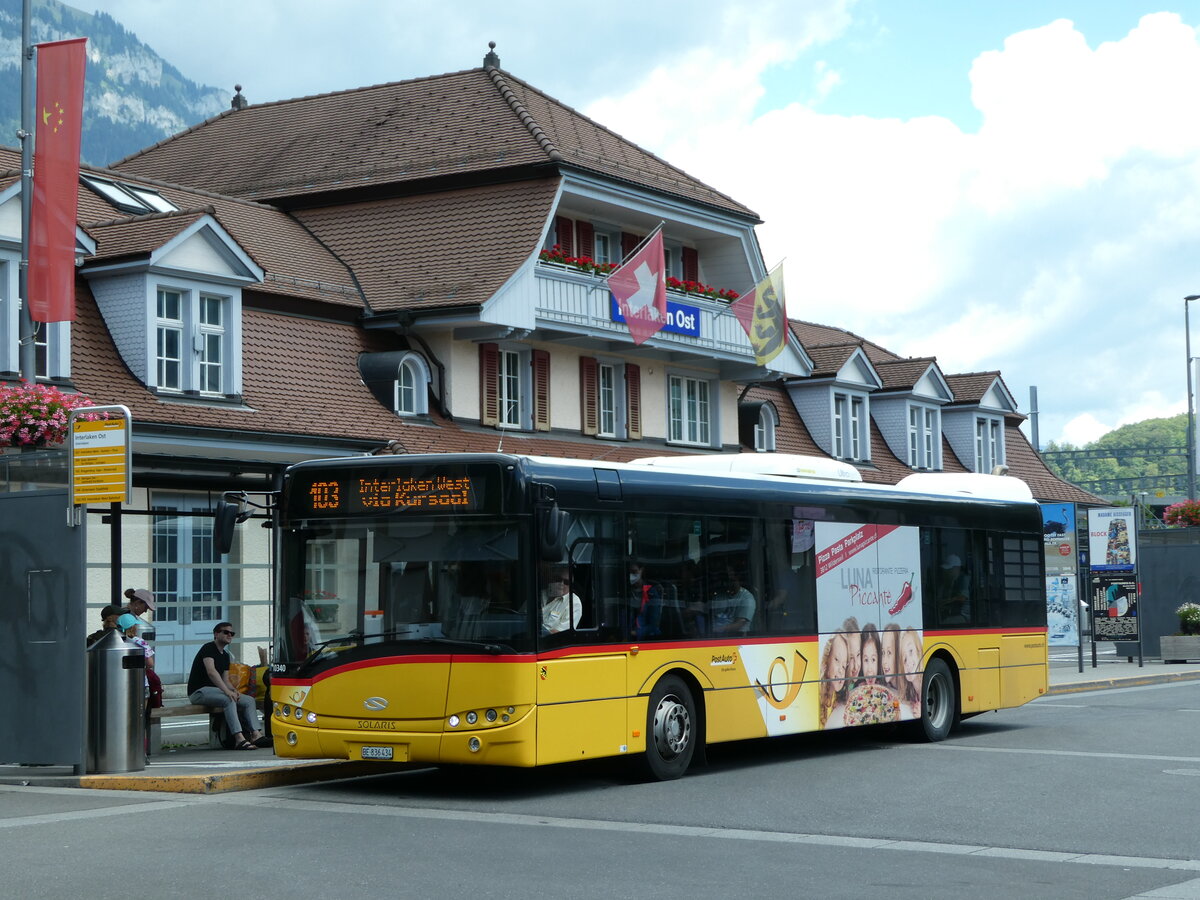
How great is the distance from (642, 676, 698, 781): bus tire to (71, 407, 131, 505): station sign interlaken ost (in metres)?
4.81

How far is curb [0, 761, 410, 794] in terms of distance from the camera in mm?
14328

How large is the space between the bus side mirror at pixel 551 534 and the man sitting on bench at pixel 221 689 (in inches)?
199

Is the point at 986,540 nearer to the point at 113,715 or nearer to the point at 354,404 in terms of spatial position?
the point at 113,715

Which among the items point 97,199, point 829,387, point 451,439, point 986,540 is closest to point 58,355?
point 97,199

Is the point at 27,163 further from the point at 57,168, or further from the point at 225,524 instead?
the point at 225,524

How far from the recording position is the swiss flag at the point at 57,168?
59.4ft

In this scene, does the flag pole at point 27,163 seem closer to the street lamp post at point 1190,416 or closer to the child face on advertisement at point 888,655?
the child face on advertisement at point 888,655

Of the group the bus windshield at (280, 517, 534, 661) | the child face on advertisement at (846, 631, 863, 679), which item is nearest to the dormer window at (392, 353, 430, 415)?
the child face on advertisement at (846, 631, 863, 679)

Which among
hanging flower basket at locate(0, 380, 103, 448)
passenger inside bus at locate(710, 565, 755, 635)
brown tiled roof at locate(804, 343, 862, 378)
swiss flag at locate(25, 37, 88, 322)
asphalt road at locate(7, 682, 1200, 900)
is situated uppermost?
brown tiled roof at locate(804, 343, 862, 378)

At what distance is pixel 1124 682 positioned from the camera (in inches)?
1206

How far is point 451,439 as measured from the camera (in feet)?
103

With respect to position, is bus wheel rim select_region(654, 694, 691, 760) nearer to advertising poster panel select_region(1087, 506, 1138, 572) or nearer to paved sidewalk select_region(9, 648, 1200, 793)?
paved sidewalk select_region(9, 648, 1200, 793)

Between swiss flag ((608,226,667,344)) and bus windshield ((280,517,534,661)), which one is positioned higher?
swiss flag ((608,226,667,344))

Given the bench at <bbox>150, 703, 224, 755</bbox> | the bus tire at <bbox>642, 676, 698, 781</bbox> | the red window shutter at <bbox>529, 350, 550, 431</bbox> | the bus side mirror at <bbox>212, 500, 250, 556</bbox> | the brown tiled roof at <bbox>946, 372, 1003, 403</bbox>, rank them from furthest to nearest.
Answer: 1. the brown tiled roof at <bbox>946, 372, 1003, 403</bbox>
2. the red window shutter at <bbox>529, 350, 550, 431</bbox>
3. the bench at <bbox>150, 703, 224, 755</bbox>
4. the bus tire at <bbox>642, 676, 698, 781</bbox>
5. the bus side mirror at <bbox>212, 500, 250, 556</bbox>
